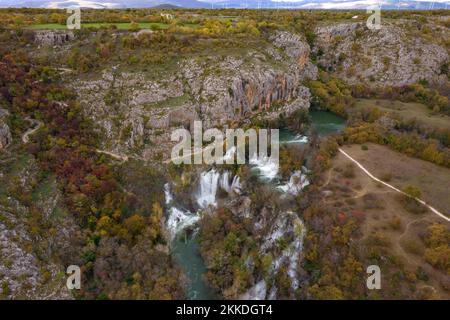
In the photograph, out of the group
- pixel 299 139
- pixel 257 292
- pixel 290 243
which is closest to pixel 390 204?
pixel 290 243

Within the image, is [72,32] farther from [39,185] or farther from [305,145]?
[305,145]

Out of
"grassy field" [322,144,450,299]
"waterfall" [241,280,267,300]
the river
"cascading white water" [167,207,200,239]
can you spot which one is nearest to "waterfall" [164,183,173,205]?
"cascading white water" [167,207,200,239]

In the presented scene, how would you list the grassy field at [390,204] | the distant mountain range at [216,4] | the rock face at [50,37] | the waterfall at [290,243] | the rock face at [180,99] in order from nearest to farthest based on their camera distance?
the grassy field at [390,204] → the waterfall at [290,243] → the rock face at [180,99] → the rock face at [50,37] → the distant mountain range at [216,4]

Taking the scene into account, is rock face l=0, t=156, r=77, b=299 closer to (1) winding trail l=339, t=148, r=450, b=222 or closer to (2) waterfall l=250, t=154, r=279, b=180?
(2) waterfall l=250, t=154, r=279, b=180

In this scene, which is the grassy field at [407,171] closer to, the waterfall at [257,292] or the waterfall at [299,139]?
the waterfall at [299,139]

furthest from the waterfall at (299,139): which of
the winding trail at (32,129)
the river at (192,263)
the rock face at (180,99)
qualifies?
the winding trail at (32,129)

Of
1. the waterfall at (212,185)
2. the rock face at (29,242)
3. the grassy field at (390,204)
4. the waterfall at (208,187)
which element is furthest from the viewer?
the waterfall at (208,187)
